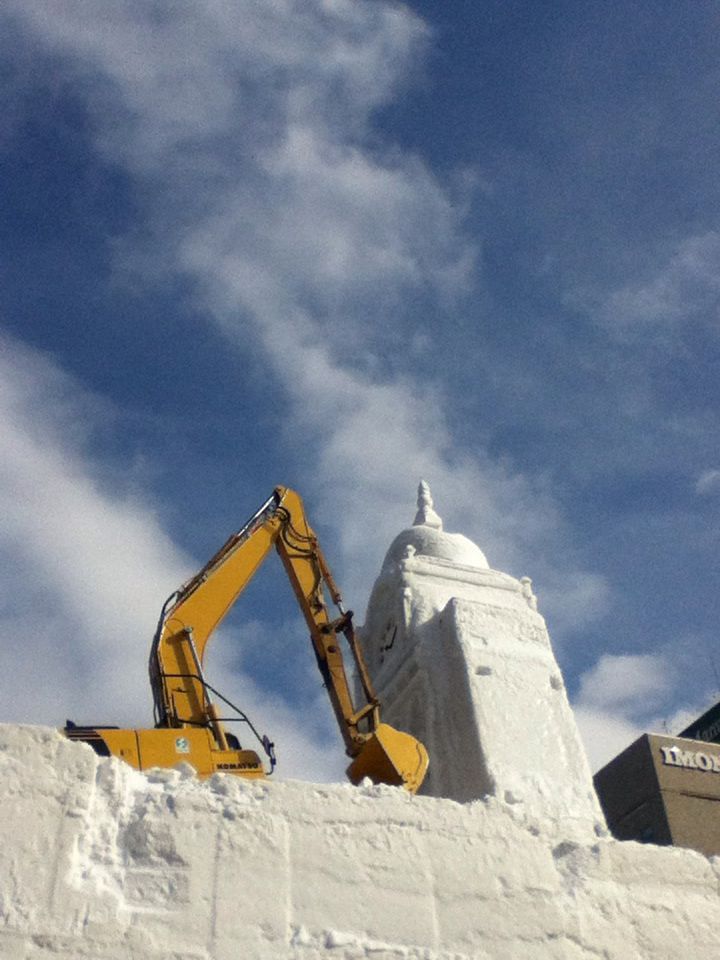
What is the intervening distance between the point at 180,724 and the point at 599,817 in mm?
5490

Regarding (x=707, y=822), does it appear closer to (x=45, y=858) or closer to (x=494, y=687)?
(x=494, y=687)

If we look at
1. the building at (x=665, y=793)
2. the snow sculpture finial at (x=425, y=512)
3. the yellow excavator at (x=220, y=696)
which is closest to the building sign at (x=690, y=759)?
the building at (x=665, y=793)

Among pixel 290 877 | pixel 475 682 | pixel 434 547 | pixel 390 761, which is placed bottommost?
pixel 290 877

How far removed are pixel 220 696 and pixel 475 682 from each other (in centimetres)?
380

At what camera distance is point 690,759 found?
27031 mm

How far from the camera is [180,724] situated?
37.8ft

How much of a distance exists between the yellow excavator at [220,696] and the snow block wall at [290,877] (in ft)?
3.26

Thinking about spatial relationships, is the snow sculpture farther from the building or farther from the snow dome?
the building

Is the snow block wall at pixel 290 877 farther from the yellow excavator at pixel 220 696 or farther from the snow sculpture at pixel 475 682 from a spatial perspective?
the snow sculpture at pixel 475 682

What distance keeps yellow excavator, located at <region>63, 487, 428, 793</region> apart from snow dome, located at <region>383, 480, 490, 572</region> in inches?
129

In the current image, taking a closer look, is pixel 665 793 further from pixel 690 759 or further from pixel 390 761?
pixel 390 761

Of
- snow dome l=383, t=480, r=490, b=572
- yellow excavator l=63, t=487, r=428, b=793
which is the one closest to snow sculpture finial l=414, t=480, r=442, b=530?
snow dome l=383, t=480, r=490, b=572

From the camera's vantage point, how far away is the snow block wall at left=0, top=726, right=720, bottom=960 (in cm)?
820

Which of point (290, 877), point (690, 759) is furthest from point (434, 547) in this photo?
point (690, 759)
